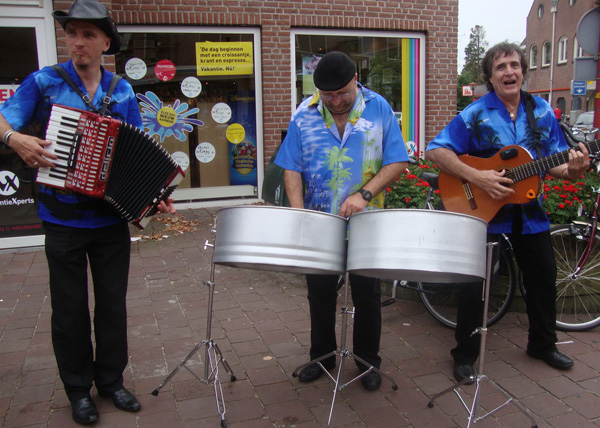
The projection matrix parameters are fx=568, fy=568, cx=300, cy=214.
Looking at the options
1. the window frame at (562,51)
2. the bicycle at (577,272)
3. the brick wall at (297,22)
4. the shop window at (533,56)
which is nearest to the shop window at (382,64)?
the brick wall at (297,22)

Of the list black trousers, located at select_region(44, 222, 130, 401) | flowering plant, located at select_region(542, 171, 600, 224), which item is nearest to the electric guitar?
flowering plant, located at select_region(542, 171, 600, 224)

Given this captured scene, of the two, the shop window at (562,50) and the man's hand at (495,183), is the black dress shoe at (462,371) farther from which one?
the shop window at (562,50)

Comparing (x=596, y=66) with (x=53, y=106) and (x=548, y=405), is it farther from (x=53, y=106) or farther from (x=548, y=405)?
(x=53, y=106)

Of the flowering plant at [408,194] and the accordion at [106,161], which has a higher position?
the accordion at [106,161]

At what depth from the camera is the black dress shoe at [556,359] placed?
11.3 feet

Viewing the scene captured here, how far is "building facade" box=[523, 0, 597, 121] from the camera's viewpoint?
40188 millimetres

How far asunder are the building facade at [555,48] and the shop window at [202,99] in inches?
1340

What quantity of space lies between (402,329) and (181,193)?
4.67m

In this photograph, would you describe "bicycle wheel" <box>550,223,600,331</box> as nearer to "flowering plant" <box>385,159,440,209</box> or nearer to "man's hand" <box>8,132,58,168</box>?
"flowering plant" <box>385,159,440,209</box>

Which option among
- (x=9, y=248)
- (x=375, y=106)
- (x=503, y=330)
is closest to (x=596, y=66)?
(x=503, y=330)

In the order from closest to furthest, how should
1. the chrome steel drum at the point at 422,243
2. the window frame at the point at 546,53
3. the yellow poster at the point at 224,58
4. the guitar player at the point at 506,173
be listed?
the chrome steel drum at the point at 422,243 < the guitar player at the point at 506,173 < the yellow poster at the point at 224,58 < the window frame at the point at 546,53

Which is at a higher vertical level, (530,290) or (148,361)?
(530,290)

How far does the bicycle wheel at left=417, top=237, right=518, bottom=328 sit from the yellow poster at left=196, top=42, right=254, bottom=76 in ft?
15.7

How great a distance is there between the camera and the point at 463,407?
306 centimetres
